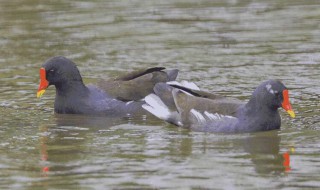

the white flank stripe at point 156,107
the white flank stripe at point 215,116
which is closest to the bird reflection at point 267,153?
the white flank stripe at point 215,116

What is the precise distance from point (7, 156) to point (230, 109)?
2.52 metres

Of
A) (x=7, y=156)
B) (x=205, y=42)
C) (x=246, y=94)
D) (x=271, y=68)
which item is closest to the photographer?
(x=7, y=156)

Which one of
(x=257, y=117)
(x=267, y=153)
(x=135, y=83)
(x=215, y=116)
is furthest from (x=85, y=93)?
(x=267, y=153)

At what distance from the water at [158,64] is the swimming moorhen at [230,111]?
0.12 m

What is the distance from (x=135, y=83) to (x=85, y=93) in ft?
2.09

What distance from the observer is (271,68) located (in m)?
13.4

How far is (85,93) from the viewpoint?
11.6m

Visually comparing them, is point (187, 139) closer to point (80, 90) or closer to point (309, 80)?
point (80, 90)

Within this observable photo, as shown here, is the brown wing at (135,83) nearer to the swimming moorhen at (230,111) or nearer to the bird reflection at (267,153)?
the swimming moorhen at (230,111)

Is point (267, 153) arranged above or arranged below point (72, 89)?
below

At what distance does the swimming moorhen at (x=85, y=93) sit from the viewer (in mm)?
11531

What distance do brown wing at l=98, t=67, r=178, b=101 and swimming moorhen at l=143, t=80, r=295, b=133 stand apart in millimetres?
868

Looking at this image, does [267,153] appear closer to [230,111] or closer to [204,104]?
[230,111]

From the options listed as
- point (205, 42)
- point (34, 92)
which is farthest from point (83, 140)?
point (205, 42)
